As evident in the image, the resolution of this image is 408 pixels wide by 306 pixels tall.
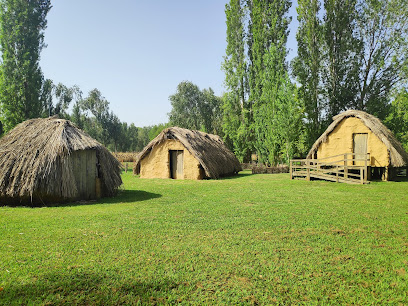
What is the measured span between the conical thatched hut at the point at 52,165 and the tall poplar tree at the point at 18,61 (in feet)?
46.1

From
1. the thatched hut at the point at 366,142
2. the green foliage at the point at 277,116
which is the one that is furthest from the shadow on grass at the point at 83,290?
the green foliage at the point at 277,116

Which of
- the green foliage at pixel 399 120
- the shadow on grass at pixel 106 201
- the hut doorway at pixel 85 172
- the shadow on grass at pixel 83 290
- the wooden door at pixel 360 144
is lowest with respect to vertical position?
the shadow on grass at pixel 83 290

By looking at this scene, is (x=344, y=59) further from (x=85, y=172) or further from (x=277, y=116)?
(x=85, y=172)

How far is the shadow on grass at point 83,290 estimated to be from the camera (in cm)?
336

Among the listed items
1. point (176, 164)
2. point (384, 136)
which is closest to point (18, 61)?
point (176, 164)

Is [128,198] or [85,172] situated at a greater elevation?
[85,172]

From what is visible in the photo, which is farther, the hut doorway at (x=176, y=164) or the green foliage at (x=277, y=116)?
the green foliage at (x=277, y=116)

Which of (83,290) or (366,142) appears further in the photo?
(366,142)

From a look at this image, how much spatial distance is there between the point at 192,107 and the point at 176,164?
3282 cm

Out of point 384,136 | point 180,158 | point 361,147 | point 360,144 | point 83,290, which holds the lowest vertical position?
point 83,290

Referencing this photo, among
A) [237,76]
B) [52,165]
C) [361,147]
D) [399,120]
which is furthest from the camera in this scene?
[237,76]

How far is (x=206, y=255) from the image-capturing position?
4.75m

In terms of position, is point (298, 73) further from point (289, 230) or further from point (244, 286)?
point (244, 286)

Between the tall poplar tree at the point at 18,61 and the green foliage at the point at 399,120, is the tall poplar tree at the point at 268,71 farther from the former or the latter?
the tall poplar tree at the point at 18,61
